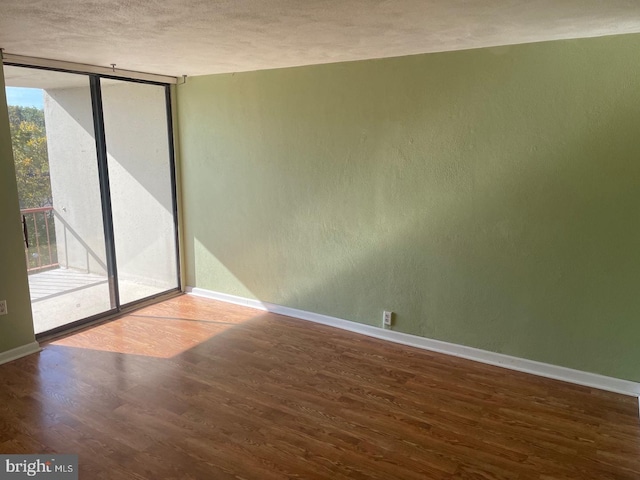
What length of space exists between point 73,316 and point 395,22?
11.6 ft

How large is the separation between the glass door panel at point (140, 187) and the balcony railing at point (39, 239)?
586mm

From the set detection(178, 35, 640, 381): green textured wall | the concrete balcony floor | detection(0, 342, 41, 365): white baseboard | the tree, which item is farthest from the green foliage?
detection(178, 35, 640, 381): green textured wall

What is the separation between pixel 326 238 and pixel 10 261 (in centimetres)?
240

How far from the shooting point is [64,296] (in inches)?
157

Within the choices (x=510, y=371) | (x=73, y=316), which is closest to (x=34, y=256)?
(x=73, y=316)

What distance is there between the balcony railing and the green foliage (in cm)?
8

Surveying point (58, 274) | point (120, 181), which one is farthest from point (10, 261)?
point (120, 181)

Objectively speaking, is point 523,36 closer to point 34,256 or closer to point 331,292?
point 331,292

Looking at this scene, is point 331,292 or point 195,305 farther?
point 195,305

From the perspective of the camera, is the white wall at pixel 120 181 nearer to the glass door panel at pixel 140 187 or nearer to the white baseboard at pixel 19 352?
the glass door panel at pixel 140 187

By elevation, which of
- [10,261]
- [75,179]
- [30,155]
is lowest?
[10,261]

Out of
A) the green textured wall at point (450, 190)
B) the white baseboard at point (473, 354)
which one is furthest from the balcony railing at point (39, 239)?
the white baseboard at point (473, 354)

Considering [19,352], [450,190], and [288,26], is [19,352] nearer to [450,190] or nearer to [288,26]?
[288,26]

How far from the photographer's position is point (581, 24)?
2371 millimetres
